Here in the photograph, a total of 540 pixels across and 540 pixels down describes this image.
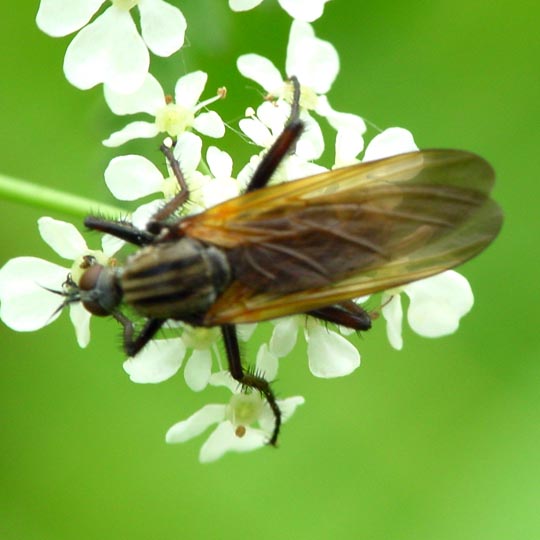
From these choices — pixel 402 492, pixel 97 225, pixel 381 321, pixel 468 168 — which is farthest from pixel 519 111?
pixel 97 225

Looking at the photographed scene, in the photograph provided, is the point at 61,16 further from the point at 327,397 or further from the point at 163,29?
the point at 327,397

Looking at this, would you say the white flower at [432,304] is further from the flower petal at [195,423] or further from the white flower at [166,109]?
the white flower at [166,109]

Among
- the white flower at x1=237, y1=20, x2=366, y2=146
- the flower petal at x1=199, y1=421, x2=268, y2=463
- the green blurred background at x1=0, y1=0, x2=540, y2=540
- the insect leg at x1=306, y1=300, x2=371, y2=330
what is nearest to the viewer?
the insect leg at x1=306, y1=300, x2=371, y2=330

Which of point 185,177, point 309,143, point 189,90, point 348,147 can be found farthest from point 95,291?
point 348,147

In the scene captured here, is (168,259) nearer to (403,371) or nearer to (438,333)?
(438,333)

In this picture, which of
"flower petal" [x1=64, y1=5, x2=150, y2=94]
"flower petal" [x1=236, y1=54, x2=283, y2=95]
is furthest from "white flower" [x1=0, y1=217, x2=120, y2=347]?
"flower petal" [x1=236, y1=54, x2=283, y2=95]

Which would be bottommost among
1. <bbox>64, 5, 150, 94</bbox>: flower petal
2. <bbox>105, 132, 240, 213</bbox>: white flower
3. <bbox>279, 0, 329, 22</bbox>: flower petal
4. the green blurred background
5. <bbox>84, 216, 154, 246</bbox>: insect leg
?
the green blurred background

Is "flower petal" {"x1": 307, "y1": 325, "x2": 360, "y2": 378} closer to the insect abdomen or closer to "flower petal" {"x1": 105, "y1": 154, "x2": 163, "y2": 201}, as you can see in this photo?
the insect abdomen

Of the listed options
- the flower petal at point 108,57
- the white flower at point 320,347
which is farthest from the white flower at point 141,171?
the white flower at point 320,347
